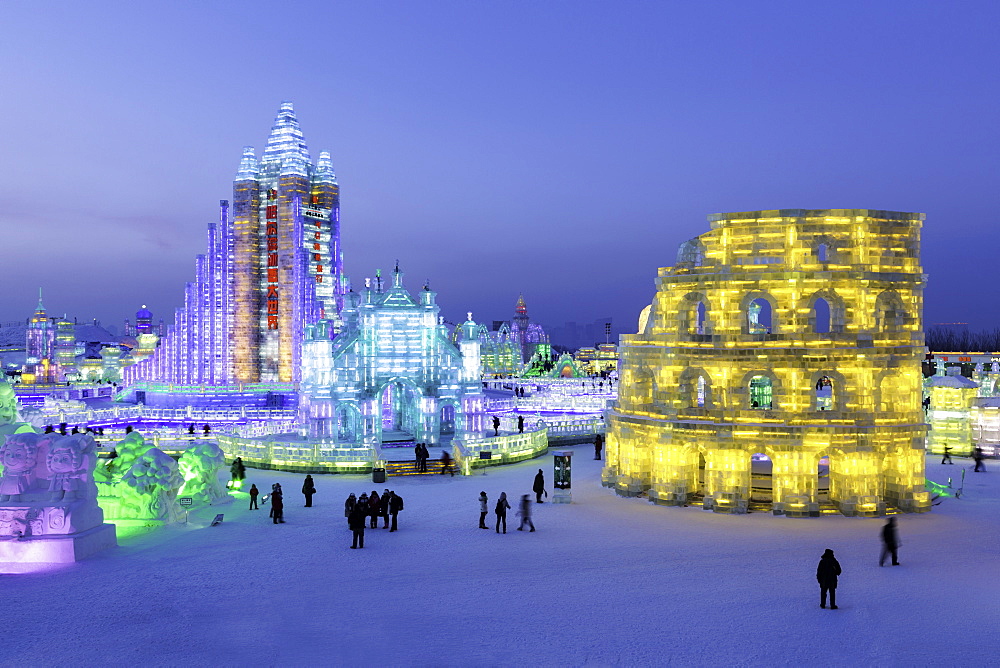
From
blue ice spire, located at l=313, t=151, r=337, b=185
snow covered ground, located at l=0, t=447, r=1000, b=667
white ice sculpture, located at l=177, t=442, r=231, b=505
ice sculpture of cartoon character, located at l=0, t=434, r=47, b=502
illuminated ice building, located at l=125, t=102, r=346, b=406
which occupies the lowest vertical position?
snow covered ground, located at l=0, t=447, r=1000, b=667

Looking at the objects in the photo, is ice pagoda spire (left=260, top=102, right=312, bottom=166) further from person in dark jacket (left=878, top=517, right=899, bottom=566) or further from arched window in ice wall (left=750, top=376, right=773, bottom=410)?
person in dark jacket (left=878, top=517, right=899, bottom=566)

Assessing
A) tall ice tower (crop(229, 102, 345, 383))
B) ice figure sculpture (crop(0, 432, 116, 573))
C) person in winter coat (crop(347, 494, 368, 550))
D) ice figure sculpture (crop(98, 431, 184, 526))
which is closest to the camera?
ice figure sculpture (crop(0, 432, 116, 573))

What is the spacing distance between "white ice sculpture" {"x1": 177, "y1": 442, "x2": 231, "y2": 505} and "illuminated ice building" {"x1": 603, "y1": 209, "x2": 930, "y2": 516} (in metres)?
14.0

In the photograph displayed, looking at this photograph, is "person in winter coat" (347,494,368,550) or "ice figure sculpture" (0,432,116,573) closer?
"ice figure sculpture" (0,432,116,573)

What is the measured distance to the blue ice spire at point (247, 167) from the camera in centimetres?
6656

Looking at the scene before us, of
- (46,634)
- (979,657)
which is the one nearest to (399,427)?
(46,634)

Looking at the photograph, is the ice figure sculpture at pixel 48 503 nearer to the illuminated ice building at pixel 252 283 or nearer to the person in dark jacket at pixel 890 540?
the person in dark jacket at pixel 890 540

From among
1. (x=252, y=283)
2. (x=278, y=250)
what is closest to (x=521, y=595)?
(x=278, y=250)

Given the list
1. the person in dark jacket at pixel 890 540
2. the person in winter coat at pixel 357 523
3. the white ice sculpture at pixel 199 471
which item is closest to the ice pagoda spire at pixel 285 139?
the white ice sculpture at pixel 199 471

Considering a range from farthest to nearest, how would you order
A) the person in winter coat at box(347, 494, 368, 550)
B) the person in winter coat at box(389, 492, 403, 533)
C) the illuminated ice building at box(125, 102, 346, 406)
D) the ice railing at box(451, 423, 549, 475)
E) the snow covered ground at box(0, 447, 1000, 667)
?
1. the illuminated ice building at box(125, 102, 346, 406)
2. the ice railing at box(451, 423, 549, 475)
3. the person in winter coat at box(389, 492, 403, 533)
4. the person in winter coat at box(347, 494, 368, 550)
5. the snow covered ground at box(0, 447, 1000, 667)

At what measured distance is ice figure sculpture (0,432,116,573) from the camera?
63.7 feet

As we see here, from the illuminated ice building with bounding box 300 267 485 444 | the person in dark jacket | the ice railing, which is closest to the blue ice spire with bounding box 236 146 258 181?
the illuminated ice building with bounding box 300 267 485 444

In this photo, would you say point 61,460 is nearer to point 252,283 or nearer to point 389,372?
point 389,372

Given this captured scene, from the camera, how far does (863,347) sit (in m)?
25.9
